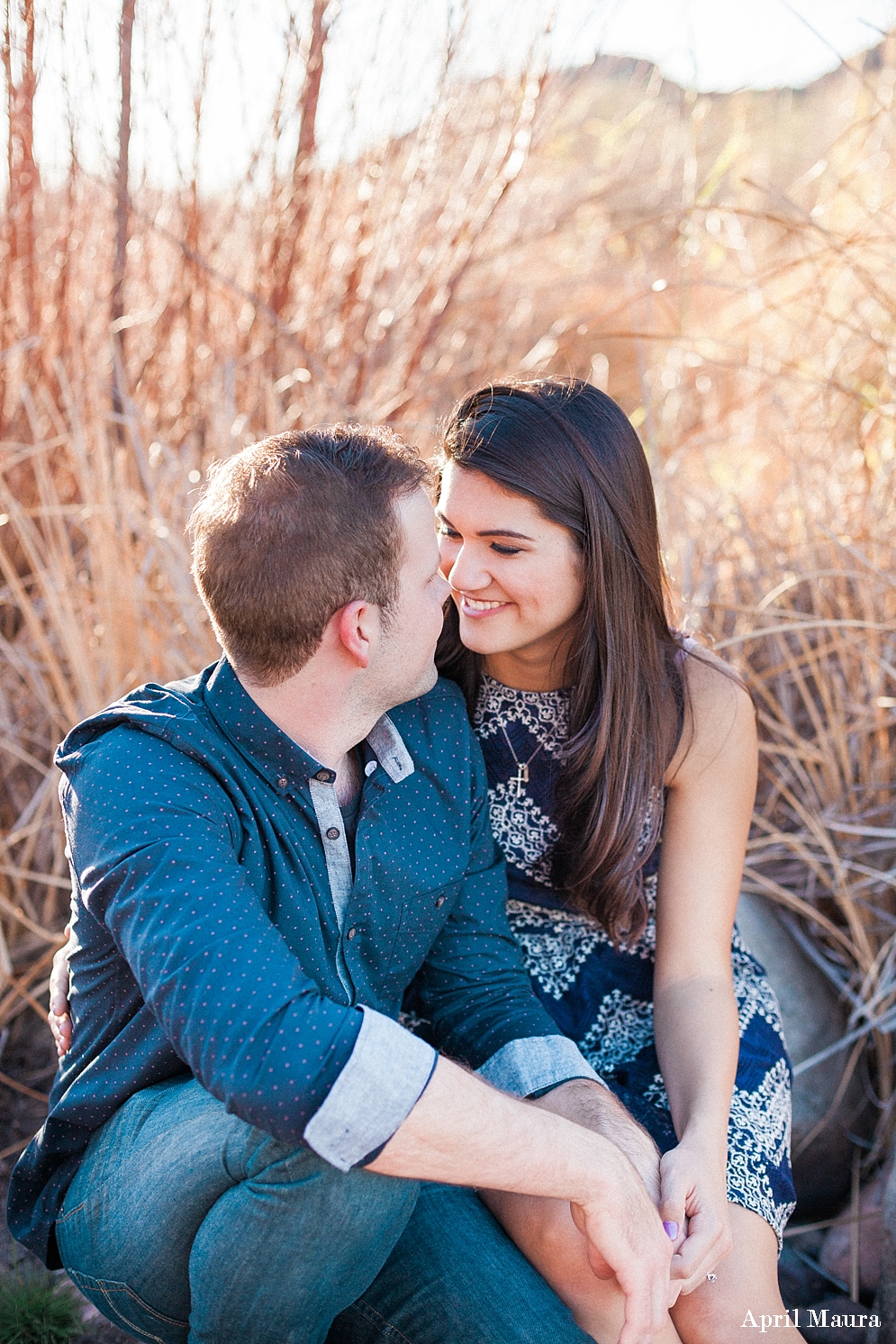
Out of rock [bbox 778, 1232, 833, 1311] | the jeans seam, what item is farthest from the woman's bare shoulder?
rock [bbox 778, 1232, 833, 1311]

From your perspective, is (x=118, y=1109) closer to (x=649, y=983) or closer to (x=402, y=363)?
(x=649, y=983)

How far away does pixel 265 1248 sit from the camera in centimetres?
139

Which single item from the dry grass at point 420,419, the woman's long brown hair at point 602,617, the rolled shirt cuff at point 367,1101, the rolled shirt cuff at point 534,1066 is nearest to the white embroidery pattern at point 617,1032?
the woman's long brown hair at point 602,617

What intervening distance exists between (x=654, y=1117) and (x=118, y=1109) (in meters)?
0.83

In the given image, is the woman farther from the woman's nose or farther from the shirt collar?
the shirt collar

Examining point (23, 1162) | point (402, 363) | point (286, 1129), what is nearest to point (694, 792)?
point (286, 1129)

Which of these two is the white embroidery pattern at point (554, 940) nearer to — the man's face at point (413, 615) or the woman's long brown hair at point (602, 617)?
the woman's long brown hair at point (602, 617)

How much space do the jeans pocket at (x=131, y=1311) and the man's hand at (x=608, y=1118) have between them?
0.57 metres

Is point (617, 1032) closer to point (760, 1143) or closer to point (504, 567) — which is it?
point (760, 1143)

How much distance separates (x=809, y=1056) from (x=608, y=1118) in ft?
3.51

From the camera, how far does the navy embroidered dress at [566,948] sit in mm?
1988

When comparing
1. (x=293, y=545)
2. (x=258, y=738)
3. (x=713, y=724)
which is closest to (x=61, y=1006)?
(x=258, y=738)

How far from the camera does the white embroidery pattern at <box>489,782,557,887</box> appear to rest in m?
2.09

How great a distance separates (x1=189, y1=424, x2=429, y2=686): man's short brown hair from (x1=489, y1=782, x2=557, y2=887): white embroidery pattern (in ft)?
2.00
